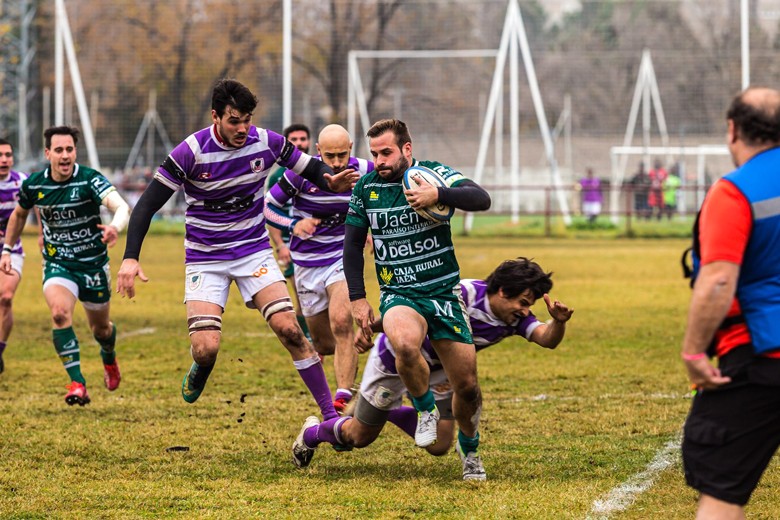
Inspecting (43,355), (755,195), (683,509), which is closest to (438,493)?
(683,509)

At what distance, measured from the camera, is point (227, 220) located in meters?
7.75

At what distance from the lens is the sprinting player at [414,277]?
642cm

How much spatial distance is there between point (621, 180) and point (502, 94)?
5.36 m

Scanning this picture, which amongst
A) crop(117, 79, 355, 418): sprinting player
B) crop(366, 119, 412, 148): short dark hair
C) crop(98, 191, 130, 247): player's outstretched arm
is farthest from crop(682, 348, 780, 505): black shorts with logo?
crop(98, 191, 130, 247): player's outstretched arm

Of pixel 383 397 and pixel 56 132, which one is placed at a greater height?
pixel 56 132

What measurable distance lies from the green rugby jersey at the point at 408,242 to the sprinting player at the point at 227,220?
0.79m

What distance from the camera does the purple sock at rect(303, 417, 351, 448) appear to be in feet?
22.7

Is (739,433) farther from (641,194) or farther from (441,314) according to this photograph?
(641,194)

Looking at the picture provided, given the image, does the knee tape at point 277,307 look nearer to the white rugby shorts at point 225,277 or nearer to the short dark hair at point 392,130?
the white rugby shorts at point 225,277

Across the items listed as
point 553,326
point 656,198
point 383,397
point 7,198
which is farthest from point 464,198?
point 656,198

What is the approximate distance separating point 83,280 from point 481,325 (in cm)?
427

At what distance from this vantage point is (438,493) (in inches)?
248

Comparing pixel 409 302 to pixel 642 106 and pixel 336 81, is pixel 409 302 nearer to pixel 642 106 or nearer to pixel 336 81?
pixel 336 81

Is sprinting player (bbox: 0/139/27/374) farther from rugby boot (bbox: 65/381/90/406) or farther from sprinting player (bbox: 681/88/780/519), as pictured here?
sprinting player (bbox: 681/88/780/519)
